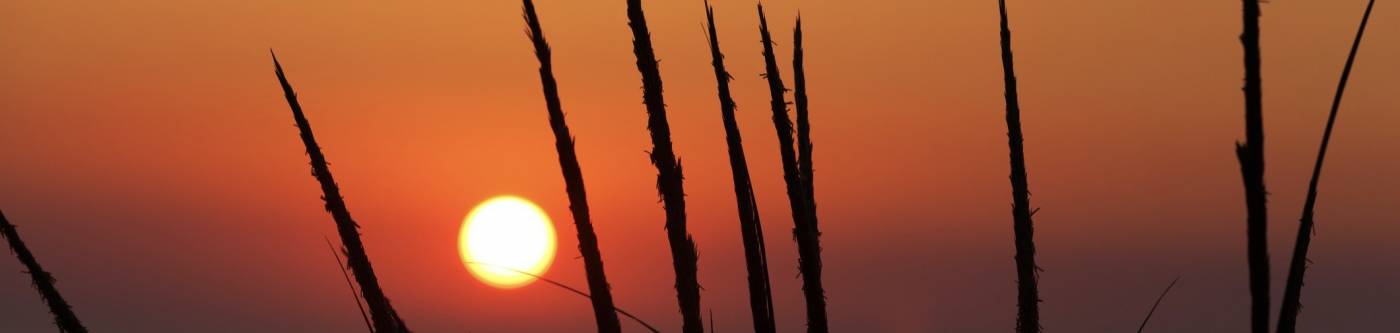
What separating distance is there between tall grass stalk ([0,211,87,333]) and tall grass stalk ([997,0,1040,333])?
2.36 metres

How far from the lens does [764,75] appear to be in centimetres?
274

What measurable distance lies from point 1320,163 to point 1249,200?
280 mm

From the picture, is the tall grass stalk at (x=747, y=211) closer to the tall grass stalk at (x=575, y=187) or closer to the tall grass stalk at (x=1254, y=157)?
the tall grass stalk at (x=575, y=187)

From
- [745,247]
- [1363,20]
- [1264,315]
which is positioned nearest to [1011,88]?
[745,247]

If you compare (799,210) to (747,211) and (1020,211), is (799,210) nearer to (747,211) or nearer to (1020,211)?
(747,211)

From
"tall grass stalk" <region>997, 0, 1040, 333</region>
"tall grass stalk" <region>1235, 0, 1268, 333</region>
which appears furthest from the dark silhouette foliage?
"tall grass stalk" <region>1235, 0, 1268, 333</region>

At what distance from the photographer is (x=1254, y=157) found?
4.37ft

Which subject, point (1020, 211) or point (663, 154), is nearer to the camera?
point (663, 154)

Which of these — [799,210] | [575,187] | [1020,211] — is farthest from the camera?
[1020,211]

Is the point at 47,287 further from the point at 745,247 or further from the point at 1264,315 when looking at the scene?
the point at 1264,315

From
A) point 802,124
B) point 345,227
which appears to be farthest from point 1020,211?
point 345,227

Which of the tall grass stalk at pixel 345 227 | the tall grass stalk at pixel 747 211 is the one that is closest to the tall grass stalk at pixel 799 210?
the tall grass stalk at pixel 747 211

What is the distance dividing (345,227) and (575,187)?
33.8 inches

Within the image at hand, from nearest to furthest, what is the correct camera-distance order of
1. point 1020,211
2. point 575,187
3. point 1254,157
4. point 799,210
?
point 1254,157 < point 575,187 < point 799,210 < point 1020,211
